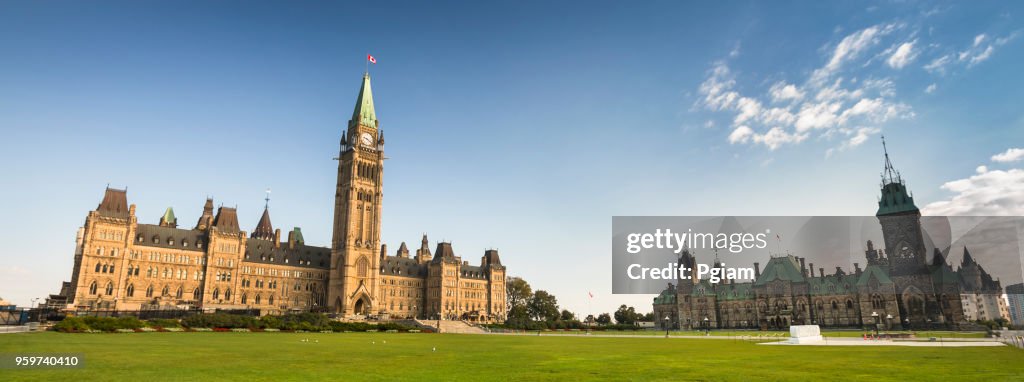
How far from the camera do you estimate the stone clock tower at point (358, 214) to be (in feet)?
404

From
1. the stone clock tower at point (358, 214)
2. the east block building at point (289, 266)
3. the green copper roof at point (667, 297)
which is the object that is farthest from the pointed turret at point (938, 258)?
the stone clock tower at point (358, 214)

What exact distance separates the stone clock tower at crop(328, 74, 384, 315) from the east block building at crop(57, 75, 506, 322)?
228mm

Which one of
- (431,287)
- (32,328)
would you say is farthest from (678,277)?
(32,328)

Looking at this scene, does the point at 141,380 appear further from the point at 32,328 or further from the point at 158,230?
the point at 158,230

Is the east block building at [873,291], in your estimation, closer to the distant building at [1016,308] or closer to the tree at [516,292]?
the distant building at [1016,308]

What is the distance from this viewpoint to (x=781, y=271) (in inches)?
4963

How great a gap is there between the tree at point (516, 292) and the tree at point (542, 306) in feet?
24.8

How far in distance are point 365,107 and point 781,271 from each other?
100946mm

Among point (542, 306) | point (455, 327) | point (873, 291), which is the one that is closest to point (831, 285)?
point (873, 291)

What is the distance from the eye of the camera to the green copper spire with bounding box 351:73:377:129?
134 metres

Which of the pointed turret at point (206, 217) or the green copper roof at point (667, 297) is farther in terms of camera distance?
the green copper roof at point (667, 297)

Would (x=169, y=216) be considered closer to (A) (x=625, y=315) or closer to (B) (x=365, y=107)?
(B) (x=365, y=107)

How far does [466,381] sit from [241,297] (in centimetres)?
11245

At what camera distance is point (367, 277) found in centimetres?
12506
